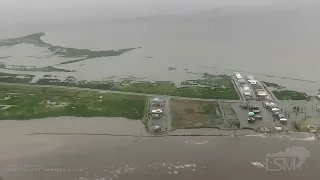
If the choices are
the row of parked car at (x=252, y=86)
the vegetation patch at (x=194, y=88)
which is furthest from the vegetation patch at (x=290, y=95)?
the vegetation patch at (x=194, y=88)

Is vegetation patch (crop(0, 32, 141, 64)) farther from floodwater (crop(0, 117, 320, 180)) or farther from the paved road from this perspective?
floodwater (crop(0, 117, 320, 180))

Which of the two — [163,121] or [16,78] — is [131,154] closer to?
[163,121]

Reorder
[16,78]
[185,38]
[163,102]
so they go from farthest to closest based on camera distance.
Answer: [185,38], [16,78], [163,102]

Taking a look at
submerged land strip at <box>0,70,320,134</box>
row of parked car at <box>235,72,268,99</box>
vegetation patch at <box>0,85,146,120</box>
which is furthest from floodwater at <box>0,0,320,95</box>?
vegetation patch at <box>0,85,146,120</box>

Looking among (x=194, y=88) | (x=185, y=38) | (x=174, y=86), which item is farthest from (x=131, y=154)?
(x=185, y=38)

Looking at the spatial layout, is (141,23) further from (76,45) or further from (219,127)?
(219,127)

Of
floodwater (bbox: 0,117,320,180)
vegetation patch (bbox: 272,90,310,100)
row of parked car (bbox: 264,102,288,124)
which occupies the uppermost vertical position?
vegetation patch (bbox: 272,90,310,100)

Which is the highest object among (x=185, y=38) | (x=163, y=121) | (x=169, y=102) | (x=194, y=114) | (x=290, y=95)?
(x=185, y=38)
